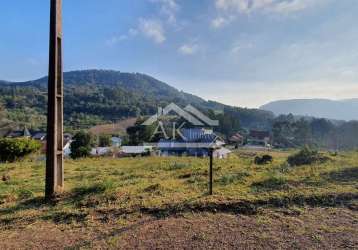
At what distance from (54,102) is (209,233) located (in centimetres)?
322

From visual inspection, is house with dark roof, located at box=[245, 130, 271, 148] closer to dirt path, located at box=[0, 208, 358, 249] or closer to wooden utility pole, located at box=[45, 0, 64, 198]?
wooden utility pole, located at box=[45, 0, 64, 198]

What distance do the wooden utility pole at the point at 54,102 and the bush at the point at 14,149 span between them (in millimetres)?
8205

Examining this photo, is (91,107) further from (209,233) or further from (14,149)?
(209,233)

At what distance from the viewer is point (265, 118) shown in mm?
65000

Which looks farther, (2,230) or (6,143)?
(6,143)

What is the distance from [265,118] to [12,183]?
2517 inches

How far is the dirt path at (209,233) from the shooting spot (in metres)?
2.83

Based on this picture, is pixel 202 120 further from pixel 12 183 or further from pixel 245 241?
pixel 245 241

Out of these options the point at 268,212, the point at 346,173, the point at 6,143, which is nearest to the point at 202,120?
the point at 6,143

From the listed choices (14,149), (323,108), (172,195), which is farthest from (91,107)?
(323,108)

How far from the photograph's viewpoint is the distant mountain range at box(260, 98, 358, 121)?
113812mm

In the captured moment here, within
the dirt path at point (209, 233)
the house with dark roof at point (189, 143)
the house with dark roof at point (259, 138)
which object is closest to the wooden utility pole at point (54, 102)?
the dirt path at point (209, 233)

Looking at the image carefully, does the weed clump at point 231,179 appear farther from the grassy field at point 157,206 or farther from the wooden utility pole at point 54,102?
the wooden utility pole at point 54,102

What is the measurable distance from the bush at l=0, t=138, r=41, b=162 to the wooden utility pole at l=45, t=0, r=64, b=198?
26.9 ft
